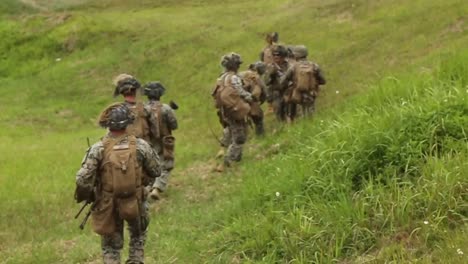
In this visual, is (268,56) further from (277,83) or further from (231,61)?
(231,61)

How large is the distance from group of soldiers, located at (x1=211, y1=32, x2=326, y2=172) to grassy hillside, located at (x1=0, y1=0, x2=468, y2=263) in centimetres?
56

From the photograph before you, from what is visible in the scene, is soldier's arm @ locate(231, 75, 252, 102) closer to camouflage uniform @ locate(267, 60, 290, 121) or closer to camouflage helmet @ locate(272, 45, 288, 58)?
camouflage uniform @ locate(267, 60, 290, 121)

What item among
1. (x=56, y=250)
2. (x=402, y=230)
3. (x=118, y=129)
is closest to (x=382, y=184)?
(x=402, y=230)

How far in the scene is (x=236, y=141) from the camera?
43.1 ft

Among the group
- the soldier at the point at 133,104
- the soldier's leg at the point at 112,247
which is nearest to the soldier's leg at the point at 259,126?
the soldier at the point at 133,104

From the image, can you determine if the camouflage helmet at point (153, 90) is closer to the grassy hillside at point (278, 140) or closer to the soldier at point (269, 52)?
the grassy hillside at point (278, 140)

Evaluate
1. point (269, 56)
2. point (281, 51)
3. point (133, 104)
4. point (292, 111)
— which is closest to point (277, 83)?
point (281, 51)

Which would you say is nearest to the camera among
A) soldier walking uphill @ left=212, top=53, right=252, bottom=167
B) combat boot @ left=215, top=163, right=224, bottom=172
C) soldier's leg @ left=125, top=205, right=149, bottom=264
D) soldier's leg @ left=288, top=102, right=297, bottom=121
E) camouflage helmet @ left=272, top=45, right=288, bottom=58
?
soldier's leg @ left=125, top=205, right=149, bottom=264

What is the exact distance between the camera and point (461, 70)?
32.3 ft

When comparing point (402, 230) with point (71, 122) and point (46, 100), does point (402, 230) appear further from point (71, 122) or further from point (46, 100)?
point (46, 100)

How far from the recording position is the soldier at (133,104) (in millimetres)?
9758

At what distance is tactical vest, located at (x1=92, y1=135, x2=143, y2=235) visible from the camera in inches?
276

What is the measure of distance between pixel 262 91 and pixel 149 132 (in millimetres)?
3961

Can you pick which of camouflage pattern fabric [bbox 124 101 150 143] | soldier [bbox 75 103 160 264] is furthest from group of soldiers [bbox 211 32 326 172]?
soldier [bbox 75 103 160 264]
